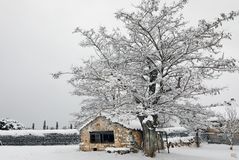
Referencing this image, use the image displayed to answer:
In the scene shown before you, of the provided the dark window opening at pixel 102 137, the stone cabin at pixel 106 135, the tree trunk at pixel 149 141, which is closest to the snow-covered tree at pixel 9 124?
the stone cabin at pixel 106 135

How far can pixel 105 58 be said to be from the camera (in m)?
23.0

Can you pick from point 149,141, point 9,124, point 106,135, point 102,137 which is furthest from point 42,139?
point 149,141

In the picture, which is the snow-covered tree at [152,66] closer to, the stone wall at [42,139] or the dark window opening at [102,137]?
the dark window opening at [102,137]

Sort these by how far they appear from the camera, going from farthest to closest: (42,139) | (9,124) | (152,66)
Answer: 1. (9,124)
2. (42,139)
3. (152,66)

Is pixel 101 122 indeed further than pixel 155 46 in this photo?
Yes

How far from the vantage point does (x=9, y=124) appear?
42938mm

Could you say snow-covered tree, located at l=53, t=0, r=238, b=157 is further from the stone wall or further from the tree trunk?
the stone wall

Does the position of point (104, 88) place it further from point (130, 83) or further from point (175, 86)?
point (175, 86)

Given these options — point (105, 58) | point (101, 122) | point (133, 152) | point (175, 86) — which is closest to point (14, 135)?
point (101, 122)

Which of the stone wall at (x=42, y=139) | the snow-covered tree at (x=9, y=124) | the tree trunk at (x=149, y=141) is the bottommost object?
the tree trunk at (x=149, y=141)

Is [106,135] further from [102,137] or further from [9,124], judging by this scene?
[9,124]

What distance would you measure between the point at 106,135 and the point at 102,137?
376 millimetres

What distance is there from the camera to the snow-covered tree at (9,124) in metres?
42.5

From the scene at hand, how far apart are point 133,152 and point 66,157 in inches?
211
